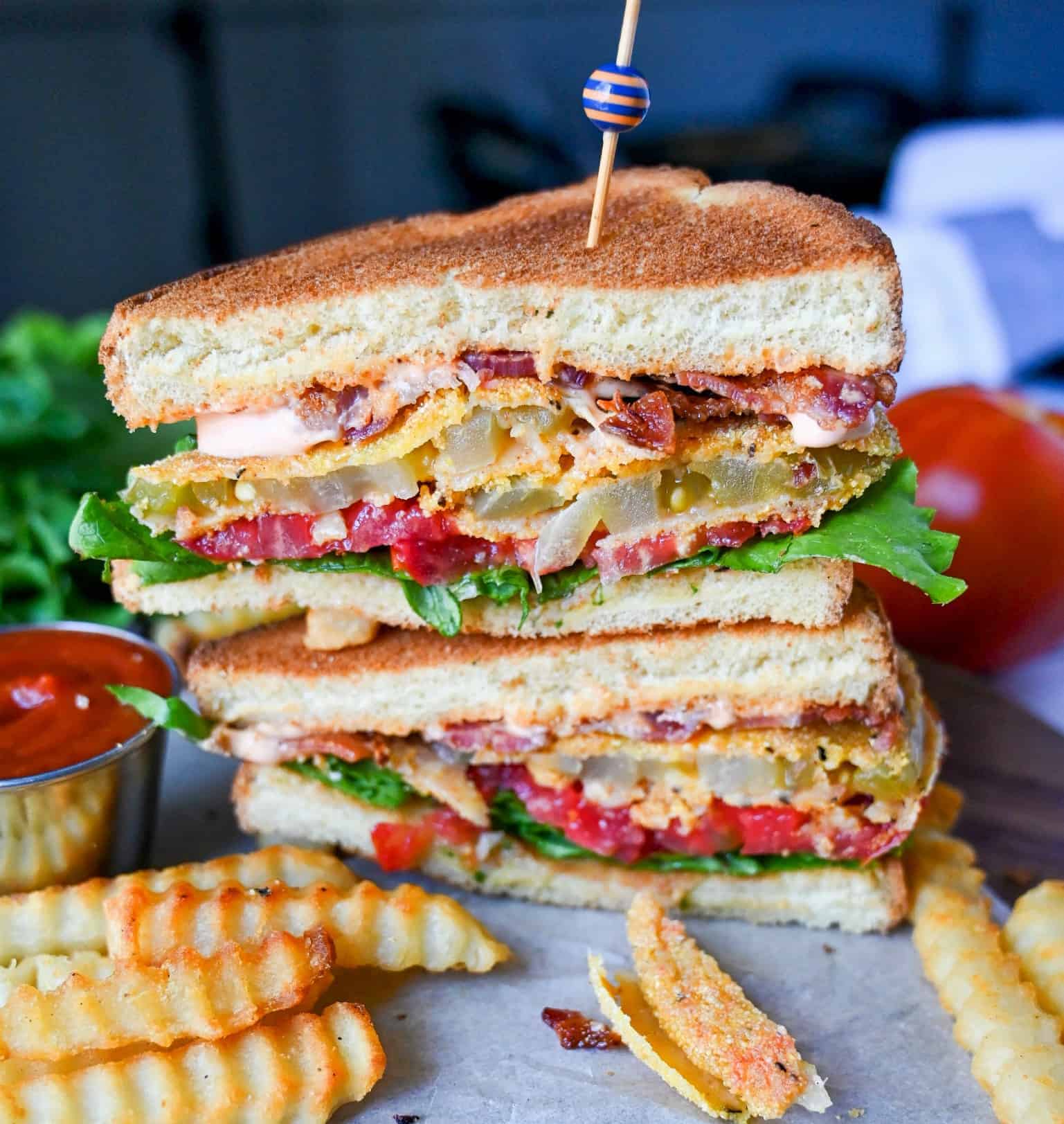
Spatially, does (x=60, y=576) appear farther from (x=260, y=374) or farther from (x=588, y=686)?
(x=588, y=686)

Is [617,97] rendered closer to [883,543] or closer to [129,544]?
[883,543]

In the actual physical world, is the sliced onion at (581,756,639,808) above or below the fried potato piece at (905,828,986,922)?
above

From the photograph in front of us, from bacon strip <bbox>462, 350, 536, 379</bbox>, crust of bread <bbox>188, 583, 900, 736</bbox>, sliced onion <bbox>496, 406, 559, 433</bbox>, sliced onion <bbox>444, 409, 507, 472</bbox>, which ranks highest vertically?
bacon strip <bbox>462, 350, 536, 379</bbox>

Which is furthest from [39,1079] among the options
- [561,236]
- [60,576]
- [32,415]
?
[32,415]

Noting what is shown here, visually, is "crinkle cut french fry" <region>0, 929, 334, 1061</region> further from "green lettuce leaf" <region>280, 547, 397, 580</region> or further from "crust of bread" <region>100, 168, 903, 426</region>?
"crust of bread" <region>100, 168, 903, 426</region>

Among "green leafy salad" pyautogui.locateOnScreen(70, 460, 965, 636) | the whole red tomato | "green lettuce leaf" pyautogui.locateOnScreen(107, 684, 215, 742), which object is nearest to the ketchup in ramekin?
"green lettuce leaf" pyautogui.locateOnScreen(107, 684, 215, 742)

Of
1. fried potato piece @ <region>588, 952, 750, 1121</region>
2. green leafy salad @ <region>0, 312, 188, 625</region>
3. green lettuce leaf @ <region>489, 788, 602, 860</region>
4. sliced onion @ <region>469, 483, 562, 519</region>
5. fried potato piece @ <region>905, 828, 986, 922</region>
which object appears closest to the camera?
fried potato piece @ <region>588, 952, 750, 1121</region>
